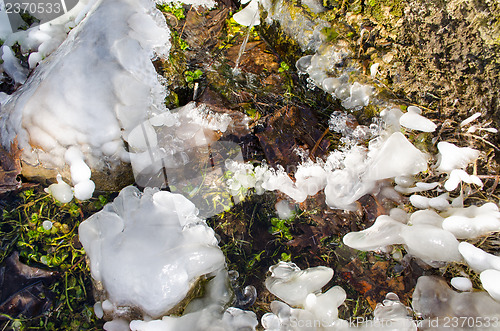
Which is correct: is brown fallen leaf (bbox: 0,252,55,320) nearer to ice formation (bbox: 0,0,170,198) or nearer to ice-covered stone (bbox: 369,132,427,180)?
ice formation (bbox: 0,0,170,198)

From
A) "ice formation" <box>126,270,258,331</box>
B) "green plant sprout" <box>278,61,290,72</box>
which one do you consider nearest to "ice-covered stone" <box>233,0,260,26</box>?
"green plant sprout" <box>278,61,290,72</box>

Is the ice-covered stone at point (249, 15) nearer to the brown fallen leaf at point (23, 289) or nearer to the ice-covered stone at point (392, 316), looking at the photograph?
the ice-covered stone at point (392, 316)

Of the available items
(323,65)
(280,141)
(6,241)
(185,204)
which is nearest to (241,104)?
(280,141)

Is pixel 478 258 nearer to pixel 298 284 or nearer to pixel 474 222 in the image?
pixel 474 222

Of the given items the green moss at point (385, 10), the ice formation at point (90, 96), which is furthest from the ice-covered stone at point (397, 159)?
the ice formation at point (90, 96)

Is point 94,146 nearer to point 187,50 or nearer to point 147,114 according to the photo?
point 147,114

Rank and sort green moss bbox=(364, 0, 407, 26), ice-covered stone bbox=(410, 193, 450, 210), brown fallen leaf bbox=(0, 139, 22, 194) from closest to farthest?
ice-covered stone bbox=(410, 193, 450, 210) < green moss bbox=(364, 0, 407, 26) < brown fallen leaf bbox=(0, 139, 22, 194)
